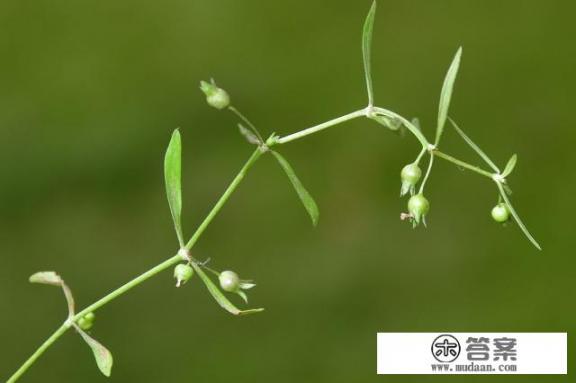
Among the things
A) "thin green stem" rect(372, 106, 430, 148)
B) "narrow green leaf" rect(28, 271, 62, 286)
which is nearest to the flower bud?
"thin green stem" rect(372, 106, 430, 148)

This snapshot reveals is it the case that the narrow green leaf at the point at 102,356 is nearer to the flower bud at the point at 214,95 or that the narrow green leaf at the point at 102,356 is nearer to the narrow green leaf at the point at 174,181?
the narrow green leaf at the point at 174,181

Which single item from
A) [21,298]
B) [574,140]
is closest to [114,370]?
[21,298]

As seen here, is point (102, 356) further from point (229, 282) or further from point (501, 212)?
point (501, 212)

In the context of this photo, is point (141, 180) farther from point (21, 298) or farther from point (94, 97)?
point (21, 298)

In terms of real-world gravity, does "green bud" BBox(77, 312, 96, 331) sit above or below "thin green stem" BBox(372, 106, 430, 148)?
below

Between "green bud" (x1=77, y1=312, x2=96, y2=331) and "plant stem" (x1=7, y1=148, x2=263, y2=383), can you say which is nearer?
"plant stem" (x1=7, y1=148, x2=263, y2=383)

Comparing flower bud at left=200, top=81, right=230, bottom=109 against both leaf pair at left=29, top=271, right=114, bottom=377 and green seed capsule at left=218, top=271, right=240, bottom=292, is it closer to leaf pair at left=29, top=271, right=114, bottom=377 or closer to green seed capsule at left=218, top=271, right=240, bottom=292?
green seed capsule at left=218, top=271, right=240, bottom=292

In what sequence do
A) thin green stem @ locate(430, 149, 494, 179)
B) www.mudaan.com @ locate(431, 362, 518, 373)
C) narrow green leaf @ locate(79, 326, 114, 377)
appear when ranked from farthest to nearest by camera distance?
www.mudaan.com @ locate(431, 362, 518, 373) → narrow green leaf @ locate(79, 326, 114, 377) → thin green stem @ locate(430, 149, 494, 179)

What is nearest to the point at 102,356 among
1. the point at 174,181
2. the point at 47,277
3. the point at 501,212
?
the point at 47,277
